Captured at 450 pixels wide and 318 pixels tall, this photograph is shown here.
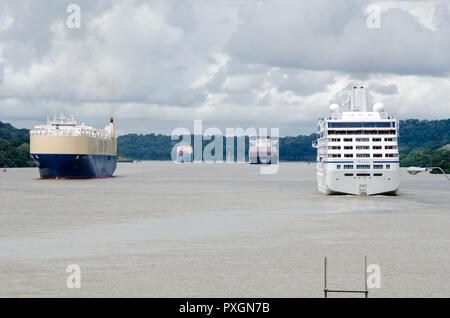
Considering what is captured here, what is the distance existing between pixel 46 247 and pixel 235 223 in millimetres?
18272

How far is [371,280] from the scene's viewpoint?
89.1ft

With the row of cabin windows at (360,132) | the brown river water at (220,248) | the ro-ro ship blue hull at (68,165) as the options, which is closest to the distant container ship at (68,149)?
the ro-ro ship blue hull at (68,165)

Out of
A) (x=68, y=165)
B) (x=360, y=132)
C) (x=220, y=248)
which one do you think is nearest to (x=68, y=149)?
(x=68, y=165)

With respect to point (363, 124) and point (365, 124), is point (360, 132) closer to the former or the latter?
point (363, 124)

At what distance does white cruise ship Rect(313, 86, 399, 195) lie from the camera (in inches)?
2872

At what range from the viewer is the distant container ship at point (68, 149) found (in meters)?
119

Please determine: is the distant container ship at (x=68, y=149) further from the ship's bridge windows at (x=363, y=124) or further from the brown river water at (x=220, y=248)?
the ship's bridge windows at (x=363, y=124)

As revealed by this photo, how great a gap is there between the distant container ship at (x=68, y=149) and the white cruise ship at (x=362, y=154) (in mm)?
59607

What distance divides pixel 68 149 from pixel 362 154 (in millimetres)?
64589

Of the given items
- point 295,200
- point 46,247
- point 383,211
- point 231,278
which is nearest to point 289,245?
point 231,278

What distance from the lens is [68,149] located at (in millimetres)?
119938

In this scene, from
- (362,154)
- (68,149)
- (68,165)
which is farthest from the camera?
(68,165)

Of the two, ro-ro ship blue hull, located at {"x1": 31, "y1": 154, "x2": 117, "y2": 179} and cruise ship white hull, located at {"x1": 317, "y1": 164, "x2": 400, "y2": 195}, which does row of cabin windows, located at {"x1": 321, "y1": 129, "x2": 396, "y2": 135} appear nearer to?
cruise ship white hull, located at {"x1": 317, "y1": 164, "x2": 400, "y2": 195}
